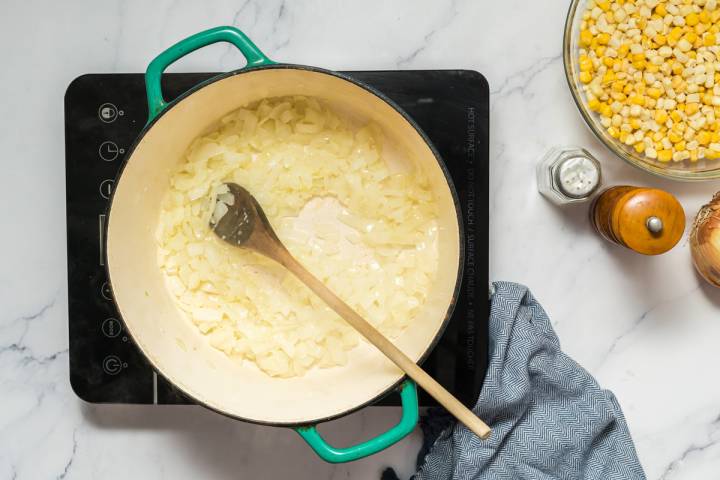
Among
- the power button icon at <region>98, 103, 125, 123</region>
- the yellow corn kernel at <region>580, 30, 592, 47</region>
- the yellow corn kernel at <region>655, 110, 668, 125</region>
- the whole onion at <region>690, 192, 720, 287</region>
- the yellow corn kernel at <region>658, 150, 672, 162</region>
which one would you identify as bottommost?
the whole onion at <region>690, 192, 720, 287</region>

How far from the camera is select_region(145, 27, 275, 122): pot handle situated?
0.87 m

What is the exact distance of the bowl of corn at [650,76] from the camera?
3.37 ft

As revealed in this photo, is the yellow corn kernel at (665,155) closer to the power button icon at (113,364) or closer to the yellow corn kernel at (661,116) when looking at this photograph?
the yellow corn kernel at (661,116)

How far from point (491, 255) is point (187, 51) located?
57 centimetres

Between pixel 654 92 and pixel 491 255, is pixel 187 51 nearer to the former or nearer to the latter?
pixel 491 255

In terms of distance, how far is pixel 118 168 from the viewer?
100cm

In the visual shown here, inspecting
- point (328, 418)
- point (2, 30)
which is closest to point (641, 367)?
point (328, 418)

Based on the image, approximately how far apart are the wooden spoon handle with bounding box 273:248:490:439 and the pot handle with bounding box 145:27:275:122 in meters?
0.27

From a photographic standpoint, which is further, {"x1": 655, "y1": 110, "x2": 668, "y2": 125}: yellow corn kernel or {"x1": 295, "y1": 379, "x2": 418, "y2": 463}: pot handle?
{"x1": 655, "y1": 110, "x2": 668, "y2": 125}: yellow corn kernel

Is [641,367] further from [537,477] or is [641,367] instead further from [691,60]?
[691,60]

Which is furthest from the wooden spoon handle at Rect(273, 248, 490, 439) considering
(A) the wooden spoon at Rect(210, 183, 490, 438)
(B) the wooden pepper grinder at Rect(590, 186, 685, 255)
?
(B) the wooden pepper grinder at Rect(590, 186, 685, 255)

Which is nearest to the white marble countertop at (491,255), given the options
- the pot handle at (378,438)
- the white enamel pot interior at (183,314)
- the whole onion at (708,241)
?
the whole onion at (708,241)

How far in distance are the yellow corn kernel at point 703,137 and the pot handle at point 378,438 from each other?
608mm

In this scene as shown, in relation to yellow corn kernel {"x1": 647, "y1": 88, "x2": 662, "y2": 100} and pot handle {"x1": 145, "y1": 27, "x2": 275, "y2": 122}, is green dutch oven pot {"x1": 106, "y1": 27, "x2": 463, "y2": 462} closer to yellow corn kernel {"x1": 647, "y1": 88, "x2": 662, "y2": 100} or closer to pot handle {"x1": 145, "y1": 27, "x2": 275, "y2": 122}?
pot handle {"x1": 145, "y1": 27, "x2": 275, "y2": 122}
